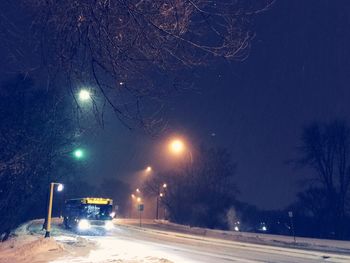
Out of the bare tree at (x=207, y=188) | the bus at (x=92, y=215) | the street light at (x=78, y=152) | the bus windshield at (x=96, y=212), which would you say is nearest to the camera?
the street light at (x=78, y=152)

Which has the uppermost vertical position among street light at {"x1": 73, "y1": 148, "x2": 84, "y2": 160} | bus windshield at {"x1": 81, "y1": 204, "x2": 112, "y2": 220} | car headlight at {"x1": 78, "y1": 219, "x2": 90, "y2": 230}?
street light at {"x1": 73, "y1": 148, "x2": 84, "y2": 160}

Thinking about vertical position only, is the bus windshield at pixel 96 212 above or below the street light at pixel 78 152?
below

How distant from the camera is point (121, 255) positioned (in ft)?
54.3

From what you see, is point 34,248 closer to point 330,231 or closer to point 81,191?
point 330,231

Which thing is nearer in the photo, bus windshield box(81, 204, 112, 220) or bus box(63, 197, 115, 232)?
bus box(63, 197, 115, 232)

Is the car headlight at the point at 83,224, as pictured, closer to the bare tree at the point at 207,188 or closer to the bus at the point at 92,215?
the bus at the point at 92,215

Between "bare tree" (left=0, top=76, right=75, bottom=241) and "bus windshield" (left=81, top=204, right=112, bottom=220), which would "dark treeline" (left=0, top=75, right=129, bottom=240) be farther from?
"bus windshield" (left=81, top=204, right=112, bottom=220)

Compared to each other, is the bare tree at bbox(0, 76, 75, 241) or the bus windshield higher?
the bare tree at bbox(0, 76, 75, 241)

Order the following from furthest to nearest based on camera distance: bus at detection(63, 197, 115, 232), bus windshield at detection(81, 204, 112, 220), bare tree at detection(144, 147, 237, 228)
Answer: bare tree at detection(144, 147, 237, 228), bus windshield at detection(81, 204, 112, 220), bus at detection(63, 197, 115, 232)

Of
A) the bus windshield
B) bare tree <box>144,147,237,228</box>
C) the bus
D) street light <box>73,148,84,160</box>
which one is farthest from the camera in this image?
bare tree <box>144,147,237,228</box>

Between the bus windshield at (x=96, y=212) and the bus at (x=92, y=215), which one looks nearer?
the bus at (x=92, y=215)

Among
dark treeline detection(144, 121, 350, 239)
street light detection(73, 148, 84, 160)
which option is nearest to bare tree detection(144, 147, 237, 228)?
dark treeline detection(144, 121, 350, 239)

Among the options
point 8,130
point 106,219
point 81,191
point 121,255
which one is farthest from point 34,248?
point 81,191

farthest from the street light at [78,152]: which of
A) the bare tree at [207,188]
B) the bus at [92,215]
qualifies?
the bare tree at [207,188]
